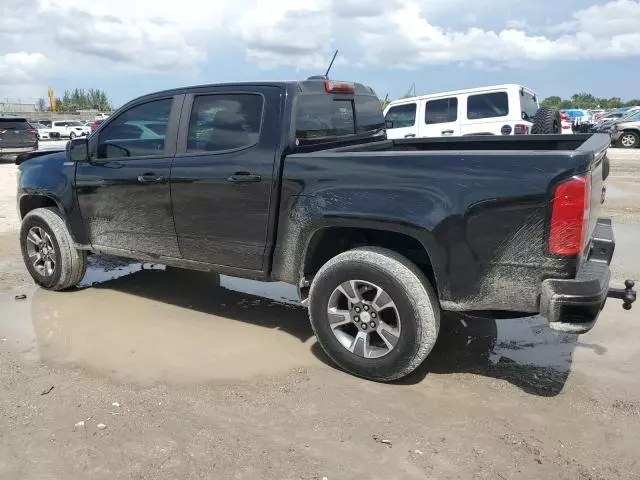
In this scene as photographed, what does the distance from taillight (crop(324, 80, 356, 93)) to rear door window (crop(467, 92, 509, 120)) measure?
8.23 m

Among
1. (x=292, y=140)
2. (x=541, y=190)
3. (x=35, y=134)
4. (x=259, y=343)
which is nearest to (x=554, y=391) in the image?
(x=541, y=190)

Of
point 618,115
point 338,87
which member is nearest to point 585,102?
point 618,115

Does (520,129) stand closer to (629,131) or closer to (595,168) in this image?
(595,168)

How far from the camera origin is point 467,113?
1257 centimetres

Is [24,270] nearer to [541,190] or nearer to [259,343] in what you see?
[259,343]

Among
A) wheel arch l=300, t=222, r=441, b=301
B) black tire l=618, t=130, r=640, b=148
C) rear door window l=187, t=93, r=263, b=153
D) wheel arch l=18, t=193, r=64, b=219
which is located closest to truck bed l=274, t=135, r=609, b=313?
wheel arch l=300, t=222, r=441, b=301

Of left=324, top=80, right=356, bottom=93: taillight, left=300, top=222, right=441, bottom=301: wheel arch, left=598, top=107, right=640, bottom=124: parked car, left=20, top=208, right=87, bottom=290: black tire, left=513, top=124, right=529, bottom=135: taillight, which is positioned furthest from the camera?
left=598, top=107, right=640, bottom=124: parked car

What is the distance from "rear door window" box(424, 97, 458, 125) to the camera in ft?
42.0

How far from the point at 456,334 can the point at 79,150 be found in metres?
3.56

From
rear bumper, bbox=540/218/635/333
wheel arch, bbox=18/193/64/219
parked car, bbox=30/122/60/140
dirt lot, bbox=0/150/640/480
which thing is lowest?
dirt lot, bbox=0/150/640/480

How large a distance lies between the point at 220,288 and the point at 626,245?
509cm

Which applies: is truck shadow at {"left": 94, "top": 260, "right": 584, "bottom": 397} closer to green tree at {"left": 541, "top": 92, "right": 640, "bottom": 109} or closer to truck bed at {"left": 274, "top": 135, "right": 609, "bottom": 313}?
truck bed at {"left": 274, "top": 135, "right": 609, "bottom": 313}

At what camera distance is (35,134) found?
21562 mm

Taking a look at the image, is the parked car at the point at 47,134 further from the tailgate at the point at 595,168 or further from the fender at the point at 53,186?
the tailgate at the point at 595,168
